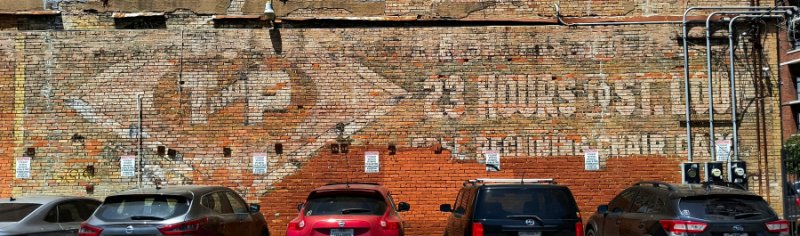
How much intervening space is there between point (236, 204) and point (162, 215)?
2.12 meters

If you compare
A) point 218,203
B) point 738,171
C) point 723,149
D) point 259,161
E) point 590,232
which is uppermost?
point 723,149

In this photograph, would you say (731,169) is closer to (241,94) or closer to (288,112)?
(288,112)

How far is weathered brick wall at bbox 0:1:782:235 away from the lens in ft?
49.1

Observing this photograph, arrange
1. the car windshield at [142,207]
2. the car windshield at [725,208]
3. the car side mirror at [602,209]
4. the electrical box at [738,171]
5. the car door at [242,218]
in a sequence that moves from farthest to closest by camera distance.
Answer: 1. the electrical box at [738,171]
2. the car side mirror at [602,209]
3. the car door at [242,218]
4. the car windshield at [142,207]
5. the car windshield at [725,208]

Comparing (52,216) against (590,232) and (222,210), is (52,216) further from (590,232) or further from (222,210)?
(590,232)

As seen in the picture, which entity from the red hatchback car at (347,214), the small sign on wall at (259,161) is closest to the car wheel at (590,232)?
the red hatchback car at (347,214)

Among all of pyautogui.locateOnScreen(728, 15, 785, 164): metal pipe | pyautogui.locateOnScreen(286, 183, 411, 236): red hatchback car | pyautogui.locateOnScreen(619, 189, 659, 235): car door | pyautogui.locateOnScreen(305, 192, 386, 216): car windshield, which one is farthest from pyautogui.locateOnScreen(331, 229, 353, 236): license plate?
pyautogui.locateOnScreen(728, 15, 785, 164): metal pipe

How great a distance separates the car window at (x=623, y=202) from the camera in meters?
11.2

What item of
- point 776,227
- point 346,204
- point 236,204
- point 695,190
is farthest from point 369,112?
point 776,227

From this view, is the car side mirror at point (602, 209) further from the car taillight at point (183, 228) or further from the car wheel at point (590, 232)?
the car taillight at point (183, 228)

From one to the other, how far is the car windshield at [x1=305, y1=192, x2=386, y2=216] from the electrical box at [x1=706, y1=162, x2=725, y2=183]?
6.97 meters

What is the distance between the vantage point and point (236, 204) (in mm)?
11891

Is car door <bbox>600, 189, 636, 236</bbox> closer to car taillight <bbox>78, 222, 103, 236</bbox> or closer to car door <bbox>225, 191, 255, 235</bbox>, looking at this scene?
car door <bbox>225, 191, 255, 235</bbox>

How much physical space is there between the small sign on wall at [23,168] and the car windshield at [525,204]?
10.1 meters
